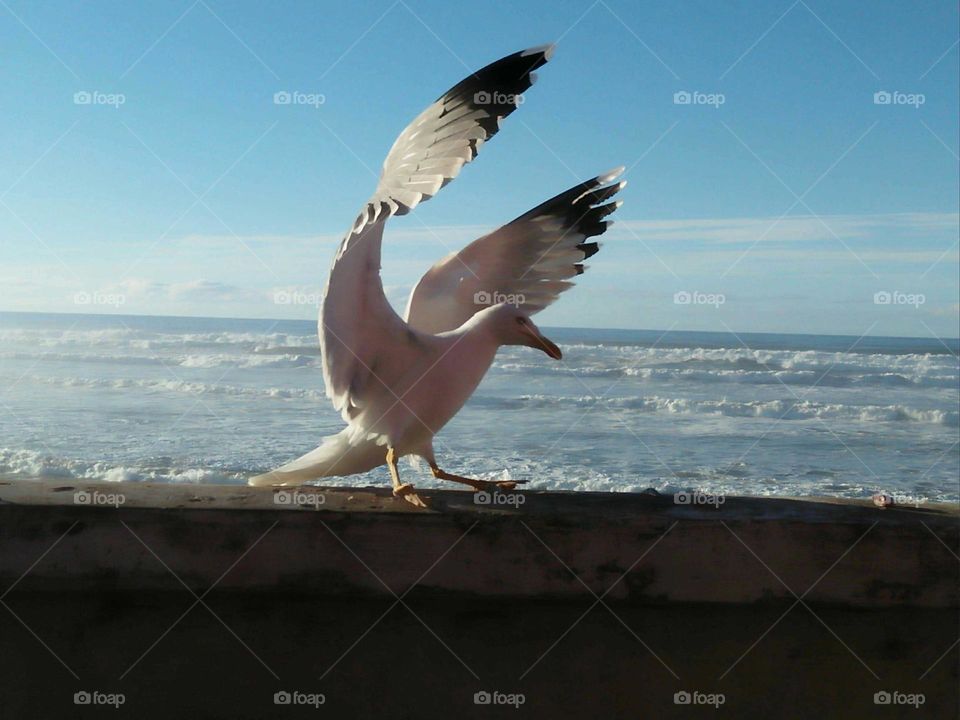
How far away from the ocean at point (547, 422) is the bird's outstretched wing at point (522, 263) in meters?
1.61

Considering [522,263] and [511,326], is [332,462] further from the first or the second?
[522,263]

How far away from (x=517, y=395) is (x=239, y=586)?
11711mm

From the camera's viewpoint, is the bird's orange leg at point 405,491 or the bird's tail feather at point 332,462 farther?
the bird's tail feather at point 332,462

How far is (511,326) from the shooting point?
128 inches

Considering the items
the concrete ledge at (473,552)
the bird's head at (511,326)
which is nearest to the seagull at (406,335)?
the bird's head at (511,326)

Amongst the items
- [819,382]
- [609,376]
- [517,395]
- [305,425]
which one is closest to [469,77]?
[305,425]

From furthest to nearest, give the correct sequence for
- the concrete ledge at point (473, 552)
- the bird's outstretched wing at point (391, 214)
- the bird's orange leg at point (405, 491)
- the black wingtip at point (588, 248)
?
the black wingtip at point (588, 248) → the bird's outstretched wing at point (391, 214) → the bird's orange leg at point (405, 491) → the concrete ledge at point (473, 552)

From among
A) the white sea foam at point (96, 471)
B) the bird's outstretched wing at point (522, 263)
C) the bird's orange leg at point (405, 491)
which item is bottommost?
the bird's orange leg at point (405, 491)

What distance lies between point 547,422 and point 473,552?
9196mm

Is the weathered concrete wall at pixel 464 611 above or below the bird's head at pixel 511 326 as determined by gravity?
below

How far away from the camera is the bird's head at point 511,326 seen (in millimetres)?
3254

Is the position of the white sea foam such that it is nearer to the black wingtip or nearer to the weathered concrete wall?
the black wingtip

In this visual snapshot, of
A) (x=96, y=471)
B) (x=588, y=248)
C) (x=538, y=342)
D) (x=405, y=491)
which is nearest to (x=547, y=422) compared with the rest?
(x=96, y=471)

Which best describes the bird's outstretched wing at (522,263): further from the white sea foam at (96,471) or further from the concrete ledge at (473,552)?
the white sea foam at (96,471)
